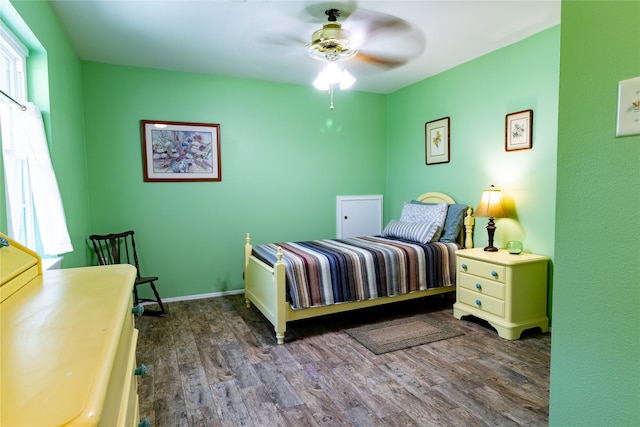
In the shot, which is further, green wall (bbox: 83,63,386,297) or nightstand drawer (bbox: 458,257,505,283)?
green wall (bbox: 83,63,386,297)

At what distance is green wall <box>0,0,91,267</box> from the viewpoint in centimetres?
207

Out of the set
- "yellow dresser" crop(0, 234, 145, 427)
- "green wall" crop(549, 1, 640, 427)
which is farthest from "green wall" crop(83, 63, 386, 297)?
"green wall" crop(549, 1, 640, 427)

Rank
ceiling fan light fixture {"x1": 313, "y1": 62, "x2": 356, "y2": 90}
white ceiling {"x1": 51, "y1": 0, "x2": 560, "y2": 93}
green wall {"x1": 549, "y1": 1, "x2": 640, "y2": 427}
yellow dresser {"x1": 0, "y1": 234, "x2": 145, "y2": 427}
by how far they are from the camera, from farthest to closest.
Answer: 1. ceiling fan light fixture {"x1": 313, "y1": 62, "x2": 356, "y2": 90}
2. white ceiling {"x1": 51, "y1": 0, "x2": 560, "y2": 93}
3. green wall {"x1": 549, "y1": 1, "x2": 640, "y2": 427}
4. yellow dresser {"x1": 0, "y1": 234, "x2": 145, "y2": 427}

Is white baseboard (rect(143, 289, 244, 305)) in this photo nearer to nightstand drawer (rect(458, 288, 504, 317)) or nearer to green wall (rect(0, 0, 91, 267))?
green wall (rect(0, 0, 91, 267))

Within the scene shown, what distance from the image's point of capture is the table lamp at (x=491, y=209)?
3207 mm

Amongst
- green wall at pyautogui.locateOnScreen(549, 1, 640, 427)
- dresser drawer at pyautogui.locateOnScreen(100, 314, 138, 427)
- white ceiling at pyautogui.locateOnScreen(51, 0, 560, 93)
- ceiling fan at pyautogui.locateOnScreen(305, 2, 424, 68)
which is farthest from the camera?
ceiling fan at pyautogui.locateOnScreen(305, 2, 424, 68)

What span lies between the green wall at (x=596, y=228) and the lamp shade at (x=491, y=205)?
7.93 ft

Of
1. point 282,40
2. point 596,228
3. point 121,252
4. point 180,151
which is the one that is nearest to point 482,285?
point 596,228

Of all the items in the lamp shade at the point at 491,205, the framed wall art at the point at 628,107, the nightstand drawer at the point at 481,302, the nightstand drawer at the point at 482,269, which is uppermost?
the framed wall art at the point at 628,107

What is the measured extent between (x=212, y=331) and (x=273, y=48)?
2495 millimetres

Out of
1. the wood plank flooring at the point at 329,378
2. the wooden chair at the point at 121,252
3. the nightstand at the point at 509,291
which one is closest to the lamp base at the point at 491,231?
the nightstand at the point at 509,291

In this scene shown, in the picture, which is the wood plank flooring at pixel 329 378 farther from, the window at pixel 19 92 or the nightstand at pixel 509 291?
the window at pixel 19 92

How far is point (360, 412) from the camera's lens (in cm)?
196

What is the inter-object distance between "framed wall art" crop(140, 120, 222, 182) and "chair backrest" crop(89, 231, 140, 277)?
0.64 metres
